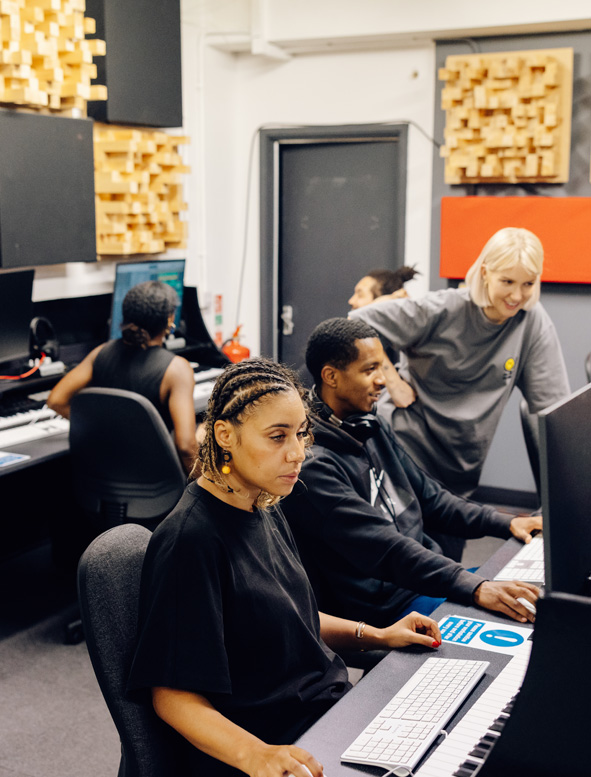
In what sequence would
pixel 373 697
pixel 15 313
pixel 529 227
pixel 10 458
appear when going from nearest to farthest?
pixel 373 697 < pixel 10 458 < pixel 15 313 < pixel 529 227

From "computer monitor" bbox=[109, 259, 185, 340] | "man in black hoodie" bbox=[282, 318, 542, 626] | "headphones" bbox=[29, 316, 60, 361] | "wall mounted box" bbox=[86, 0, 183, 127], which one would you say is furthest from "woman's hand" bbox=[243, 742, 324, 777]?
"wall mounted box" bbox=[86, 0, 183, 127]

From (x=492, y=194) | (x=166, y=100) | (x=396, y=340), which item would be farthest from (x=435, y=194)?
(x=396, y=340)

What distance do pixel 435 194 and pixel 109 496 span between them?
255cm

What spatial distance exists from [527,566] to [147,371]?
64.5 inches

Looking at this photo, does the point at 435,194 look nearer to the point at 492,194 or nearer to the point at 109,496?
the point at 492,194

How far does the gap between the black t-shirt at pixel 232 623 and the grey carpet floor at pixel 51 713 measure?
1.19 metres

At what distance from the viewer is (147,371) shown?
310cm

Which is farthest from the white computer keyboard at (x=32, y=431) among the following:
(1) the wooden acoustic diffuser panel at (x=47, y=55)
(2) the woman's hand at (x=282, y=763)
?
(2) the woman's hand at (x=282, y=763)

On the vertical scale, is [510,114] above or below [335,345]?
above

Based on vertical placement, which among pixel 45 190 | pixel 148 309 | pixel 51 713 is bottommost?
pixel 51 713

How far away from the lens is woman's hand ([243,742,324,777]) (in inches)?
44.4

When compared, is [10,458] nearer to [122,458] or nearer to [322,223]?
[122,458]

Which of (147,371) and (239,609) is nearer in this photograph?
(239,609)

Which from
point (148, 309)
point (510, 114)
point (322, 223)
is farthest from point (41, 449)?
point (510, 114)
